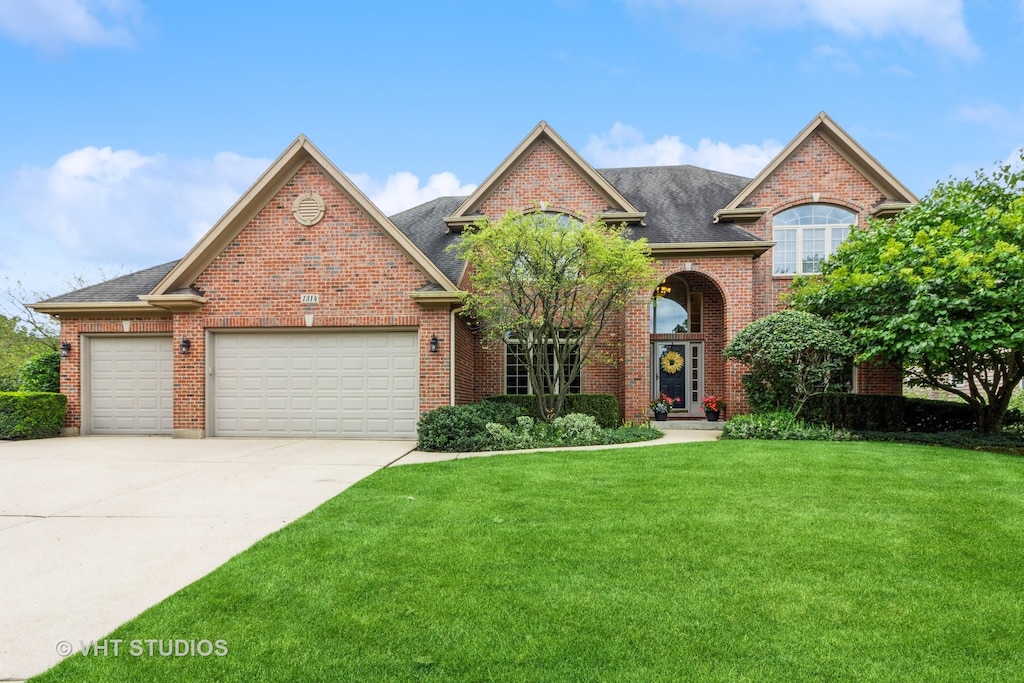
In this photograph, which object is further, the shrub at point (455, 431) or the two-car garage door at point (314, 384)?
the two-car garage door at point (314, 384)

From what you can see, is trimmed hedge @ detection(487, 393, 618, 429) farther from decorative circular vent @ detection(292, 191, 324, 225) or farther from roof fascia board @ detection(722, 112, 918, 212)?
roof fascia board @ detection(722, 112, 918, 212)

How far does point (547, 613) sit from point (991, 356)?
12286mm

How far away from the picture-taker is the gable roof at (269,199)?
1219 centimetres

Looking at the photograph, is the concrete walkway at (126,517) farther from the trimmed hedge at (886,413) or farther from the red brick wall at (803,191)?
the red brick wall at (803,191)

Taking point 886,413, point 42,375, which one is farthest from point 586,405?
point 42,375

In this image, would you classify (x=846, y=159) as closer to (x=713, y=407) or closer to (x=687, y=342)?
(x=687, y=342)

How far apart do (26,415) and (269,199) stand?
742 centimetres

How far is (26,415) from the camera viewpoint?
41.6ft

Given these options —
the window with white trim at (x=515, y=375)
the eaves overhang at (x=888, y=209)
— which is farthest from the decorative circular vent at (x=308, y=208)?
the eaves overhang at (x=888, y=209)

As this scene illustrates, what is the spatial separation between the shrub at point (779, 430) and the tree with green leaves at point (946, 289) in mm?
1827

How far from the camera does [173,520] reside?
18.2ft

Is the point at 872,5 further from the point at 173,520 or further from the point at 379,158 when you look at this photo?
the point at 379,158

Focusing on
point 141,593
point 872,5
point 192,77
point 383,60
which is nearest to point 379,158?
point 383,60

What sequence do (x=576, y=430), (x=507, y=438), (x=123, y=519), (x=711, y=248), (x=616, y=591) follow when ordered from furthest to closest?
(x=711, y=248)
(x=576, y=430)
(x=507, y=438)
(x=123, y=519)
(x=616, y=591)
